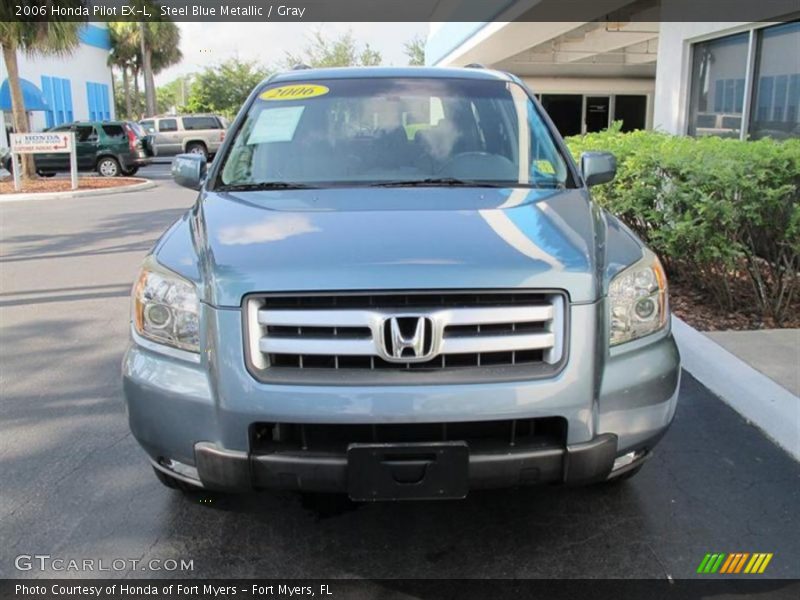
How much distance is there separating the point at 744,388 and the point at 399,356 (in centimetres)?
277

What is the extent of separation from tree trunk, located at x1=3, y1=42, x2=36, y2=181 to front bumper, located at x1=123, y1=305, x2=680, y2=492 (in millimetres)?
17672

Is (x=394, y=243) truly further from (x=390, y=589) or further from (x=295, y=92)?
(x=295, y=92)

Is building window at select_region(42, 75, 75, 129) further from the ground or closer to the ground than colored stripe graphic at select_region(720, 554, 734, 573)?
further from the ground

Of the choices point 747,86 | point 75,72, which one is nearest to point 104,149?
point 747,86

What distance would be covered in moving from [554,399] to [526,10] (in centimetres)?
1237

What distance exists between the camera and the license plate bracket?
95.1 inches

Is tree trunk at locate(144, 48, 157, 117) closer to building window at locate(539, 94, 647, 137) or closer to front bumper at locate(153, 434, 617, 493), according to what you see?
building window at locate(539, 94, 647, 137)

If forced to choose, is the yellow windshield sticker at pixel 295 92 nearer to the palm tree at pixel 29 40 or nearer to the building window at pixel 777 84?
the building window at pixel 777 84

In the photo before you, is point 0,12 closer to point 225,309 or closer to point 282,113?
point 282,113

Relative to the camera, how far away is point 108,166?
2294 cm
